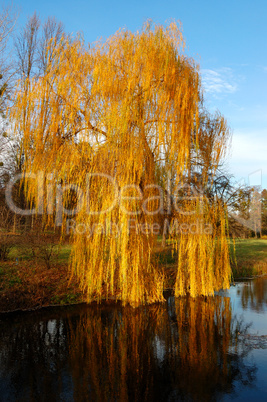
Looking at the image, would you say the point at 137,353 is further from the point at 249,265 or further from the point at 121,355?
the point at 249,265

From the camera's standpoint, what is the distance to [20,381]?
14.0ft

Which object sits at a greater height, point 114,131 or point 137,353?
point 114,131

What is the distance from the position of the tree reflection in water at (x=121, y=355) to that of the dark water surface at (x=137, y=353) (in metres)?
0.01

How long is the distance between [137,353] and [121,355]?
0.26 meters

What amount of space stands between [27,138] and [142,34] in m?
3.72

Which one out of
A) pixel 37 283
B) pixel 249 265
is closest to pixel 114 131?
pixel 37 283

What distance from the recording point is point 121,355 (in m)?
5.16

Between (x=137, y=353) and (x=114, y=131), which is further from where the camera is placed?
(x=114, y=131)

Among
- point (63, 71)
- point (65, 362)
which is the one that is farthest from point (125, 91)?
point (65, 362)

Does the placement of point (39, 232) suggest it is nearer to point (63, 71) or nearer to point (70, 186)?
point (70, 186)

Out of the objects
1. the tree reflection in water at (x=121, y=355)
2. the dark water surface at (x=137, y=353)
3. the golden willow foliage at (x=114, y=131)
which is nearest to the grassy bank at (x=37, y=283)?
the dark water surface at (x=137, y=353)

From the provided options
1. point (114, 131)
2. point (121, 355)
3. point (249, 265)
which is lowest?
point (121, 355)

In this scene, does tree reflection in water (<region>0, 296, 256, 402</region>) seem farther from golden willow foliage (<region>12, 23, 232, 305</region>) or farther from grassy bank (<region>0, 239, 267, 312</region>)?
golden willow foliage (<region>12, 23, 232, 305</region>)

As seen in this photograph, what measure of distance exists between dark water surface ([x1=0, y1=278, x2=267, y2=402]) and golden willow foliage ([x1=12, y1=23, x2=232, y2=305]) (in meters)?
0.97
